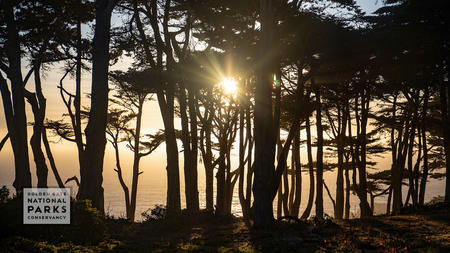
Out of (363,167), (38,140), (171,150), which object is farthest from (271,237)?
(38,140)

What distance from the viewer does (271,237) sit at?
8922mm

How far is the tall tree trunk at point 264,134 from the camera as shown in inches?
421

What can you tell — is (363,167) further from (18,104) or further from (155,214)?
(18,104)

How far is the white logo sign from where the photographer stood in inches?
310

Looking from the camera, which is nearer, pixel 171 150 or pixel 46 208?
pixel 46 208

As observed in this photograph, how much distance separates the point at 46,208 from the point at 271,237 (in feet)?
15.1

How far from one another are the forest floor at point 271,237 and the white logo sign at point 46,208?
98cm

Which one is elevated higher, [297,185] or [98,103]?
[98,103]

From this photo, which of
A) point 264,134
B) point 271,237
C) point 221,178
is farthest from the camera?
point 221,178

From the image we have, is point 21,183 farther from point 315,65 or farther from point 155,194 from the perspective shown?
point 155,194

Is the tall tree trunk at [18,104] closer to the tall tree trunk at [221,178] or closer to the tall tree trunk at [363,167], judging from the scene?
the tall tree trunk at [221,178]

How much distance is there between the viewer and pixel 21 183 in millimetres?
14648

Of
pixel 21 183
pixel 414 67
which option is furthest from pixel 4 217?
pixel 414 67

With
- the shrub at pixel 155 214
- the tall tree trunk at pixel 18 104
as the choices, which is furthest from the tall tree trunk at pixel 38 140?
the shrub at pixel 155 214
